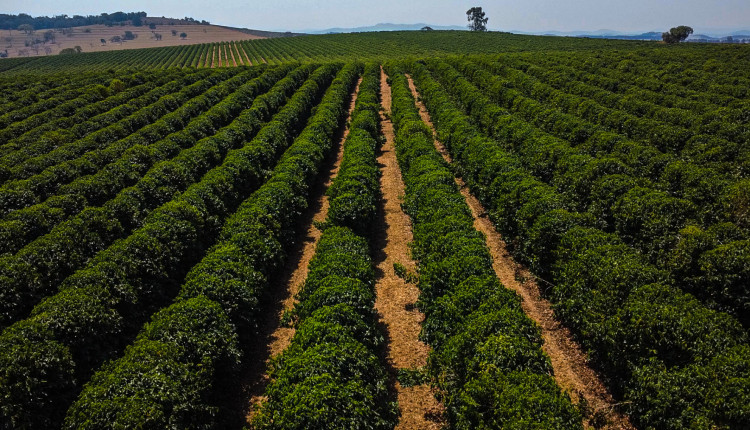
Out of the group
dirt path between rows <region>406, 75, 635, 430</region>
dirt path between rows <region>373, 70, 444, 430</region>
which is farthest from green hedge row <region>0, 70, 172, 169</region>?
dirt path between rows <region>406, 75, 635, 430</region>

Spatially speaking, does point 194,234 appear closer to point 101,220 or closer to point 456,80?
point 101,220

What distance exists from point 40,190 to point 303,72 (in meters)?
41.6

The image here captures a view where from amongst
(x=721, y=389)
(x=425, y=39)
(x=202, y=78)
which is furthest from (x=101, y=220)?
(x=425, y=39)

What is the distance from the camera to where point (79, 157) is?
2536 centimetres

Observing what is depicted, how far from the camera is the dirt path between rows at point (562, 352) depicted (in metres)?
10.5

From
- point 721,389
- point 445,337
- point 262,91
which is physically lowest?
point 445,337

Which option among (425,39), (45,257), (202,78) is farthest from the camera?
(425,39)

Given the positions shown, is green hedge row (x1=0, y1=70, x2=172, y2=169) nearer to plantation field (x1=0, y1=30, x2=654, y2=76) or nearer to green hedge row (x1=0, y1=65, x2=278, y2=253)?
green hedge row (x1=0, y1=65, x2=278, y2=253)

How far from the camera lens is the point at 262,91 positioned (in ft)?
155

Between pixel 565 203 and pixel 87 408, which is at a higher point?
pixel 565 203

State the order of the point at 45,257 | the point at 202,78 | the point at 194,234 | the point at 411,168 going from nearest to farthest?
the point at 45,257, the point at 194,234, the point at 411,168, the point at 202,78

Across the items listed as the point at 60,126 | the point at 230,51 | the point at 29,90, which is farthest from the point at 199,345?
the point at 230,51

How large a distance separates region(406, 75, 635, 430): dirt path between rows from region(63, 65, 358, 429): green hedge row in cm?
972

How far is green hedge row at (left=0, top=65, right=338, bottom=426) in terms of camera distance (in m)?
9.44
